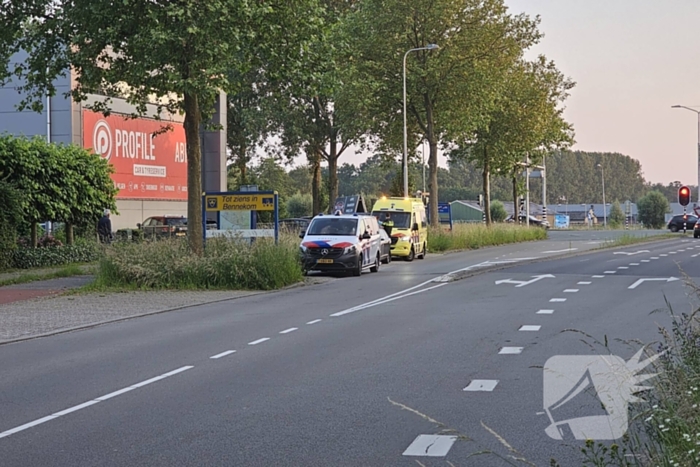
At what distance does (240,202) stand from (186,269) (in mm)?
4203

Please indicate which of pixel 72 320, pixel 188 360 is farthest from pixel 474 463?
pixel 72 320

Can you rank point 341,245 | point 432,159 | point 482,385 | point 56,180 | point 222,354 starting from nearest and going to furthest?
point 482,385, point 222,354, point 341,245, point 56,180, point 432,159

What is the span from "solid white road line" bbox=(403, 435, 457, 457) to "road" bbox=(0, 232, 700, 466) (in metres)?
0.02

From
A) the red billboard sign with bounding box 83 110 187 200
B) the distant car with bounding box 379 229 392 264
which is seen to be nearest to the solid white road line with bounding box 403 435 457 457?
the distant car with bounding box 379 229 392 264

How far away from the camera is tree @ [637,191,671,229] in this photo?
4267 inches

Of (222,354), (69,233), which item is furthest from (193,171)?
(222,354)

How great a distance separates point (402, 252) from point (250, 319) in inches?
757

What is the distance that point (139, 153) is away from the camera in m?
49.8

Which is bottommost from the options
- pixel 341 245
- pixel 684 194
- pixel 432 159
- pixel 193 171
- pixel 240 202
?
pixel 341 245

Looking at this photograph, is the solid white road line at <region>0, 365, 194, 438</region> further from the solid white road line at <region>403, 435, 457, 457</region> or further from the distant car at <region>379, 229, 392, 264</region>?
the distant car at <region>379, 229, 392, 264</region>

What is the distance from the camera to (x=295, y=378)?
989 centimetres

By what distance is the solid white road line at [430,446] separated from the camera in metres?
6.73

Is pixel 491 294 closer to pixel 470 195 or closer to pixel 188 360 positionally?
pixel 188 360

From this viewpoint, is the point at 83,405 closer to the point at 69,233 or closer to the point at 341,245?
the point at 341,245
